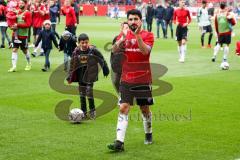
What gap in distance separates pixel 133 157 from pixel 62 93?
21.3 feet

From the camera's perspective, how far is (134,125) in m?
10.7

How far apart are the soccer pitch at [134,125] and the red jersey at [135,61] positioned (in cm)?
120

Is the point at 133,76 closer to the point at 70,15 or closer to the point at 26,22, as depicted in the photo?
the point at 26,22

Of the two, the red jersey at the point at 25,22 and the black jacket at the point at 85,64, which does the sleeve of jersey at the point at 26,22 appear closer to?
→ the red jersey at the point at 25,22

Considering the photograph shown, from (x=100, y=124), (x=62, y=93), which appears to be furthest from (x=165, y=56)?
(x=100, y=124)

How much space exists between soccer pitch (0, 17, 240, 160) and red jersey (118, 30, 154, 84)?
1203 mm

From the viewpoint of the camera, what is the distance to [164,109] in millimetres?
12352

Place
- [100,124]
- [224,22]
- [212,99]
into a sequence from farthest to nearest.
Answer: [224,22], [212,99], [100,124]

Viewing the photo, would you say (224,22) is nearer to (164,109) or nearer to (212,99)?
(212,99)

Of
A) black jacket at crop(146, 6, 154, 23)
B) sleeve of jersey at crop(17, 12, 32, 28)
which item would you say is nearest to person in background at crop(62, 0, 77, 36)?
sleeve of jersey at crop(17, 12, 32, 28)

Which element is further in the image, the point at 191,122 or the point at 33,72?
the point at 33,72

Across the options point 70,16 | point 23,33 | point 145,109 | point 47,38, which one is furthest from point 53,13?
point 145,109

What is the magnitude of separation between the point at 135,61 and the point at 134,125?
7.71 ft

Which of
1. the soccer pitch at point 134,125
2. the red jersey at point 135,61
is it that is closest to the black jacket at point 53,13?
the soccer pitch at point 134,125
